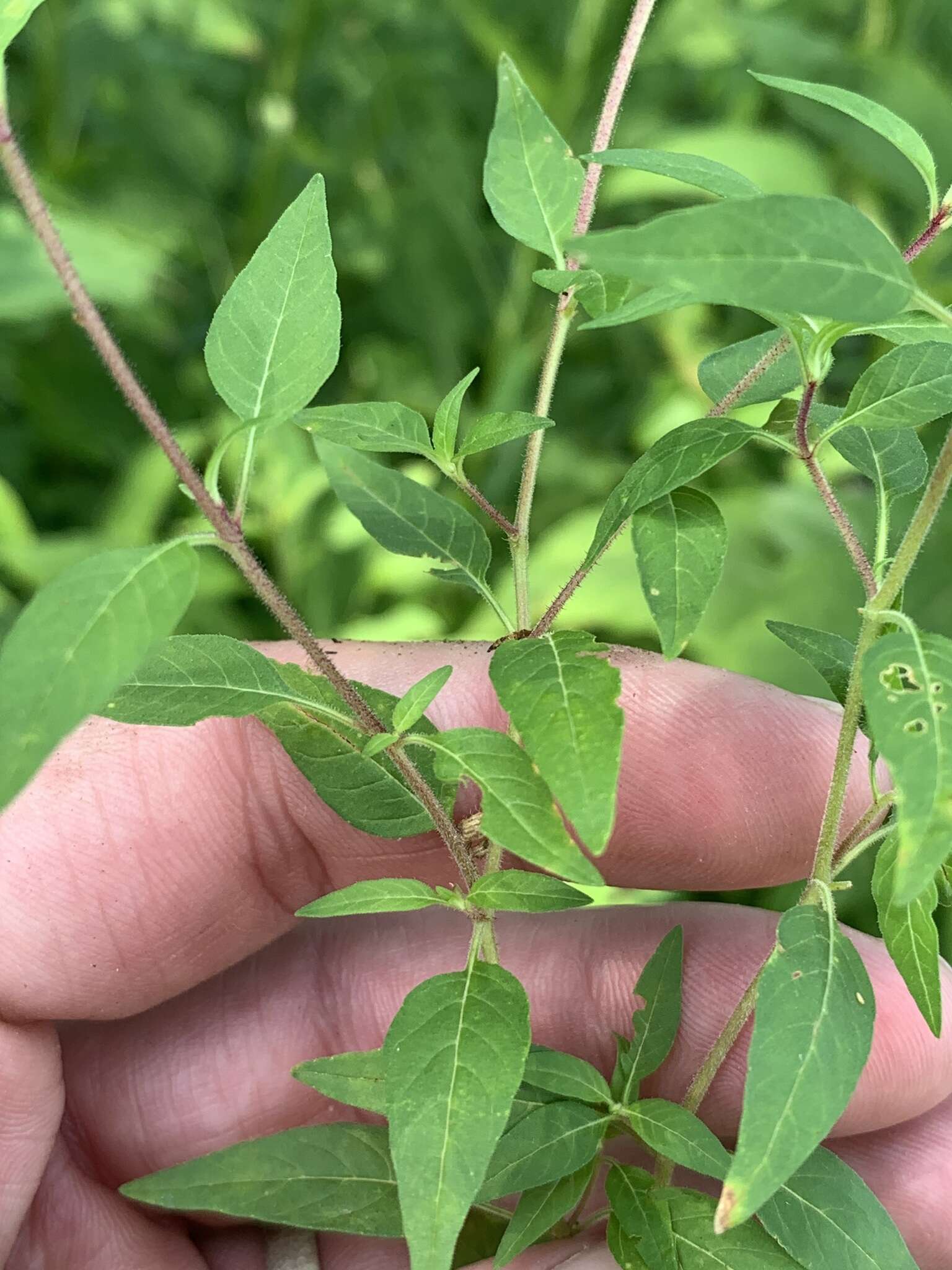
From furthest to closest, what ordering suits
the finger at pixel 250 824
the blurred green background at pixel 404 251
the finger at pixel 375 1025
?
1. the blurred green background at pixel 404 251
2. the finger at pixel 375 1025
3. the finger at pixel 250 824

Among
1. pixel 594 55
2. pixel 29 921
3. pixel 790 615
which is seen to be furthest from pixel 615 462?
pixel 29 921

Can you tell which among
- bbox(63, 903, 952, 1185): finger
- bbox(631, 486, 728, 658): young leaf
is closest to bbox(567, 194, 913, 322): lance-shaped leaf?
bbox(631, 486, 728, 658): young leaf

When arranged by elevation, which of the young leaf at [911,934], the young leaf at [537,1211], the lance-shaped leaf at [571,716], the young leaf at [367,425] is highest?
the young leaf at [367,425]

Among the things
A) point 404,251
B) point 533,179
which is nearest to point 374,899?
point 533,179

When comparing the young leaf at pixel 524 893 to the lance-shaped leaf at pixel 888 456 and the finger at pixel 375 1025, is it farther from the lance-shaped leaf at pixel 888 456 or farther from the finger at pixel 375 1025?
the finger at pixel 375 1025

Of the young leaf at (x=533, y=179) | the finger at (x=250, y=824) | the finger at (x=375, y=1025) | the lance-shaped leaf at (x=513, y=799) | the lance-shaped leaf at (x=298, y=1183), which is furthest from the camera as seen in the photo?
the finger at (x=375, y=1025)

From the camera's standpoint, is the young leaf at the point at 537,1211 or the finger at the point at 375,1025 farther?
the finger at the point at 375,1025

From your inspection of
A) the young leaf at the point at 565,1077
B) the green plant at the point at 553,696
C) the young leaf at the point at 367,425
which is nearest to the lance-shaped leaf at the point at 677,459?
the green plant at the point at 553,696

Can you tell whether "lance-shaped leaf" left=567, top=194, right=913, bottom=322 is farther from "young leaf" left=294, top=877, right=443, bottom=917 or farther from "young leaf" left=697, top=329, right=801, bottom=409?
"young leaf" left=294, top=877, right=443, bottom=917
